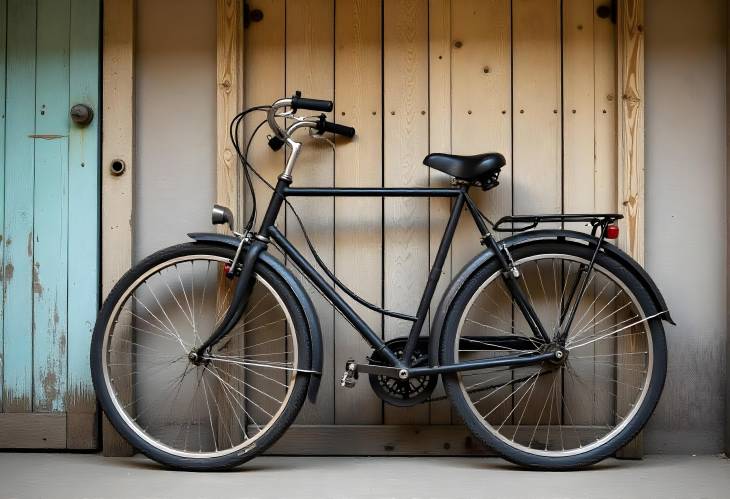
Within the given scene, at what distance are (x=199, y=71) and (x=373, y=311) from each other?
3.52 feet

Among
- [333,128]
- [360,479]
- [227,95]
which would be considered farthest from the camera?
[227,95]

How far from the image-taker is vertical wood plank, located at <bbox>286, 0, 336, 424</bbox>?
9.68 ft

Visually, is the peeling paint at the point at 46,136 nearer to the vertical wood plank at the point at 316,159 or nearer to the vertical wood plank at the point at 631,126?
the vertical wood plank at the point at 316,159

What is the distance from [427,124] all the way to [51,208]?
1389 mm

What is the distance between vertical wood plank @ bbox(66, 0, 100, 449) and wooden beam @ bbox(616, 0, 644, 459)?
186 cm

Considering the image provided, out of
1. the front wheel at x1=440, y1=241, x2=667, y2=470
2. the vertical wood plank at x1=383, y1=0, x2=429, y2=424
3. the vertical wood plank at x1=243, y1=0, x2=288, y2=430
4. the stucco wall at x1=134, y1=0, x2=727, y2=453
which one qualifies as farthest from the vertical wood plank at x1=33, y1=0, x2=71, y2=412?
the stucco wall at x1=134, y1=0, x2=727, y2=453

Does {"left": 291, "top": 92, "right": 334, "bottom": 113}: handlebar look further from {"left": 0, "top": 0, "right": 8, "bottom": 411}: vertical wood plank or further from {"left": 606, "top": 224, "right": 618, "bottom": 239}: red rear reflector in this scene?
{"left": 0, "top": 0, "right": 8, "bottom": 411}: vertical wood plank

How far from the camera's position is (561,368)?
9.41 ft

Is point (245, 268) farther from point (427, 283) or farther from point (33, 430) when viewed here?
point (33, 430)

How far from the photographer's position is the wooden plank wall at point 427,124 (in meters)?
2.93

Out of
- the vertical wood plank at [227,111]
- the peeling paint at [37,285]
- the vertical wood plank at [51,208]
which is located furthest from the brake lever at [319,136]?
the peeling paint at [37,285]

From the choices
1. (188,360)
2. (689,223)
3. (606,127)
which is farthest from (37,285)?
(689,223)

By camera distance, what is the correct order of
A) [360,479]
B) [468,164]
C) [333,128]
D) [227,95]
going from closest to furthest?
[360,479] < [468,164] < [333,128] < [227,95]

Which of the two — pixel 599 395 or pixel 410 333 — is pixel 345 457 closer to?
pixel 410 333
